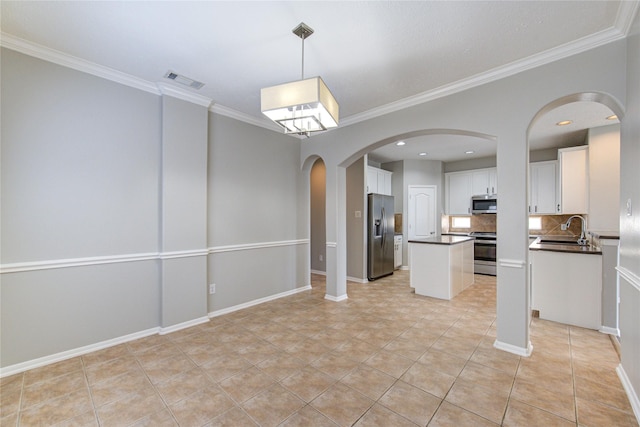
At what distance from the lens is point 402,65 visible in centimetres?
263

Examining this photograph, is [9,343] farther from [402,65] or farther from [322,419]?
[402,65]

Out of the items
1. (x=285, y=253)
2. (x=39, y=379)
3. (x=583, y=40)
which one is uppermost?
(x=583, y=40)

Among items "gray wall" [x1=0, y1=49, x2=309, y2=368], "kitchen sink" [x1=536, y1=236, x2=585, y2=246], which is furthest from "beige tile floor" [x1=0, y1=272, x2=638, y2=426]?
"kitchen sink" [x1=536, y1=236, x2=585, y2=246]

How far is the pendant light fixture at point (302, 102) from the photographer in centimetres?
189

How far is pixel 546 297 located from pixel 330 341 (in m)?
2.88

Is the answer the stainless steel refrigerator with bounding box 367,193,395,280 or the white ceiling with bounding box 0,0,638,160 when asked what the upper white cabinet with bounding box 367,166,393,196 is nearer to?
the stainless steel refrigerator with bounding box 367,193,395,280

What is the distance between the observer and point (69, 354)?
8.27 ft

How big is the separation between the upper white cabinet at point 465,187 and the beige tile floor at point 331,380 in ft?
12.5

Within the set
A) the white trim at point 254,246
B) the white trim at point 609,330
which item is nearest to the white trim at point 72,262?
the white trim at point 254,246

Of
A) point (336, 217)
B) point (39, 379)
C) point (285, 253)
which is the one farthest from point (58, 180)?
point (336, 217)

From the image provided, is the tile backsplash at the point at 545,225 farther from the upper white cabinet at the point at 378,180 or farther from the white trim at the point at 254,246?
the white trim at the point at 254,246

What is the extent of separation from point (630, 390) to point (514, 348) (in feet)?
2.47

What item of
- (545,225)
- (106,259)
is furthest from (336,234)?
(545,225)

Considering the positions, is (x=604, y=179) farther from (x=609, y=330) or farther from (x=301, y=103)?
(x=301, y=103)
